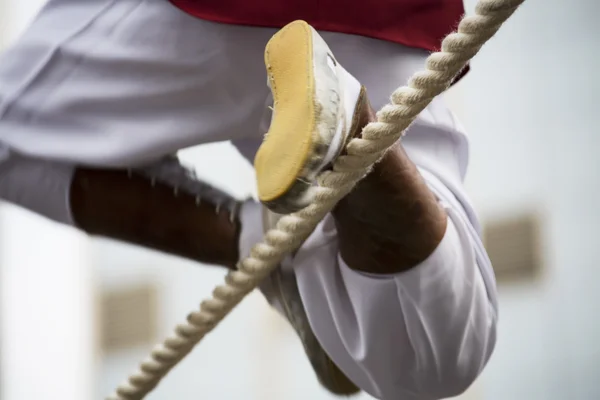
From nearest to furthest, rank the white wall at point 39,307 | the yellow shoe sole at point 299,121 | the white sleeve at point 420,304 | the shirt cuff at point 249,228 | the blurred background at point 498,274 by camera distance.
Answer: the yellow shoe sole at point 299,121
the white sleeve at point 420,304
the shirt cuff at point 249,228
the blurred background at point 498,274
the white wall at point 39,307

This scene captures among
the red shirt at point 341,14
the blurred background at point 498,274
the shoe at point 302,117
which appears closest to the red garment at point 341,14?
the red shirt at point 341,14

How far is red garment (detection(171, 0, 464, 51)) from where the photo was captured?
0.57m

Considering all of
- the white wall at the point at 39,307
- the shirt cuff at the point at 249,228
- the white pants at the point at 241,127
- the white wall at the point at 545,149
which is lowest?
the white wall at the point at 39,307

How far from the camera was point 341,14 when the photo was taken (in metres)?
0.58

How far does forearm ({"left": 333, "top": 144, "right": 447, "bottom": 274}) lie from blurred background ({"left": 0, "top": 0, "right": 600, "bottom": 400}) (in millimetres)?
756

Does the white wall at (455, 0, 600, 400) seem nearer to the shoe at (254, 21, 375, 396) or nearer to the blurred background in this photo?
the blurred background

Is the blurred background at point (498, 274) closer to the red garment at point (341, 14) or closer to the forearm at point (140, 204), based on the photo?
the forearm at point (140, 204)

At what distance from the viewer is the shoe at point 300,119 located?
44 cm

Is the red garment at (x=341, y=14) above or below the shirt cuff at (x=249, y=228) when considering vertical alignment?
above

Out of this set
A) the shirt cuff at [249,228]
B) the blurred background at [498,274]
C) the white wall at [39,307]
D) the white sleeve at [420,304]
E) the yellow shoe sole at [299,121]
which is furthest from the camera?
the white wall at [39,307]

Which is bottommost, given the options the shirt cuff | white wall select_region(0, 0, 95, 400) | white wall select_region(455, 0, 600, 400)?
white wall select_region(0, 0, 95, 400)

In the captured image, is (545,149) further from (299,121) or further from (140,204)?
(299,121)

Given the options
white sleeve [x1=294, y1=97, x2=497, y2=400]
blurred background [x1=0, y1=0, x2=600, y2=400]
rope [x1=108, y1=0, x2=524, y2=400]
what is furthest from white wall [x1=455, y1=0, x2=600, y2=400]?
rope [x1=108, y1=0, x2=524, y2=400]

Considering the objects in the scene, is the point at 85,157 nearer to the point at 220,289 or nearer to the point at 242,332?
the point at 220,289
